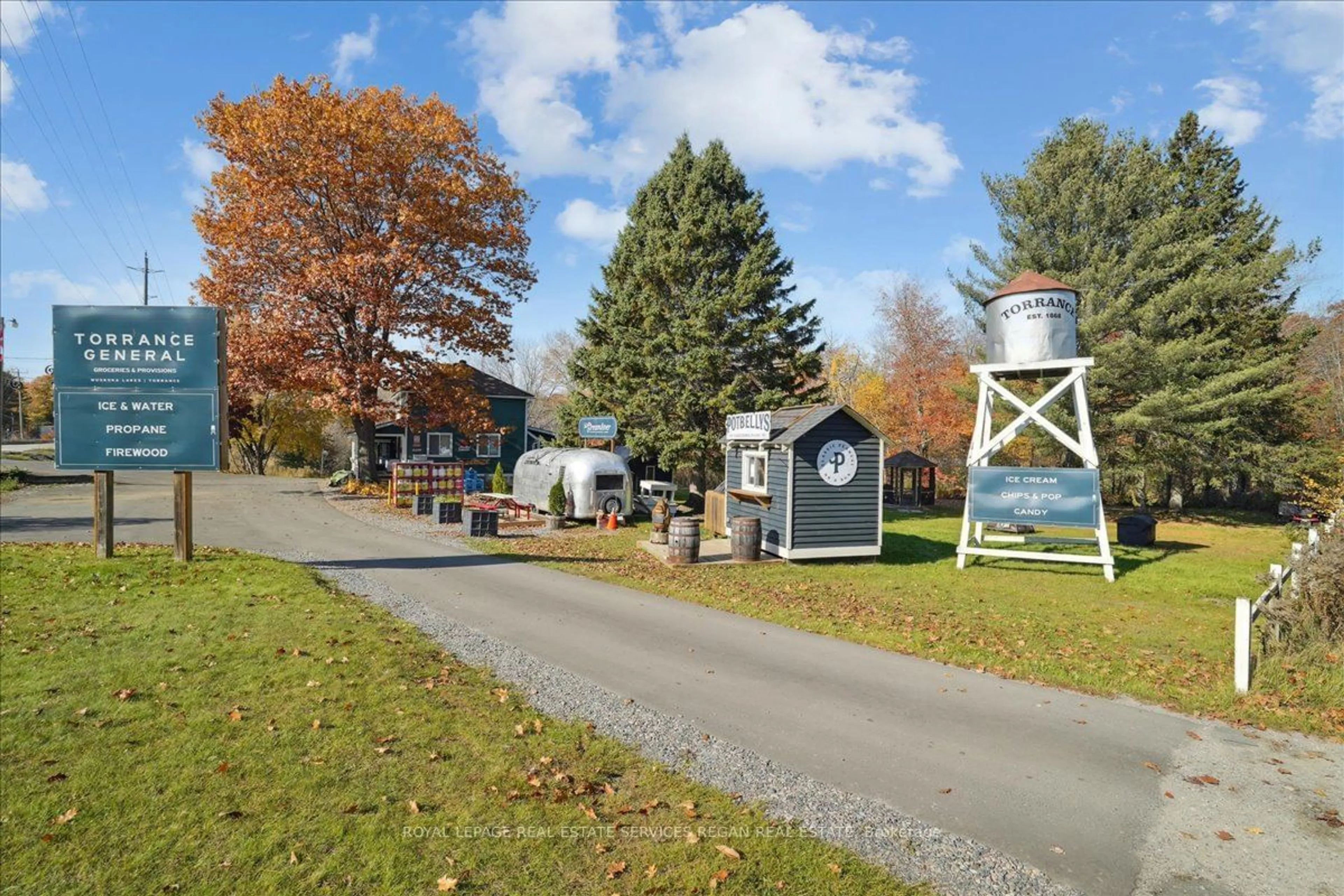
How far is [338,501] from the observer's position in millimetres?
27547

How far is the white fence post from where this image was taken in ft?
26.1

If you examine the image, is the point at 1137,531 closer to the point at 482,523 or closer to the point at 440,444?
the point at 482,523

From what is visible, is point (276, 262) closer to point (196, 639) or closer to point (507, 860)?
point (196, 639)

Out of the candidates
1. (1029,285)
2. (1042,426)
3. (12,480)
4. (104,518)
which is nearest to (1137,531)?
(1042,426)

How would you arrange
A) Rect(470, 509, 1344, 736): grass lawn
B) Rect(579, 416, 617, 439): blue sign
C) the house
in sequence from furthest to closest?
the house
Rect(579, 416, 617, 439): blue sign
Rect(470, 509, 1344, 736): grass lawn

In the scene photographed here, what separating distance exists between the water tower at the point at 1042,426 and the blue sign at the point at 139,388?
1703cm

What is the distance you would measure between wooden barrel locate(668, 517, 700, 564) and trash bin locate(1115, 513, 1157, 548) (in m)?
14.4

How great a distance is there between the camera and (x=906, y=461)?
32.3 meters

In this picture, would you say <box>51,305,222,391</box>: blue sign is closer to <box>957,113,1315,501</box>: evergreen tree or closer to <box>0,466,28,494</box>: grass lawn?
<box>0,466,28,494</box>: grass lawn

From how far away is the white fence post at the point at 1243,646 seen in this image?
7.96 m

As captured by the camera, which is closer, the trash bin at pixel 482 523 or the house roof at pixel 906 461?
the trash bin at pixel 482 523

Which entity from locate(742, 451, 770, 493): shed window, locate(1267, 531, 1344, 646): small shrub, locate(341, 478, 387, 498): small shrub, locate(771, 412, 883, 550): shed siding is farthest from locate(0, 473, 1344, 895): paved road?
locate(341, 478, 387, 498): small shrub

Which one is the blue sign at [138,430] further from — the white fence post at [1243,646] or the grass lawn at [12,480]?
the grass lawn at [12,480]

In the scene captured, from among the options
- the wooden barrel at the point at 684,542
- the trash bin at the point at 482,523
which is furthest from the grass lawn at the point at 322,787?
the trash bin at the point at 482,523
